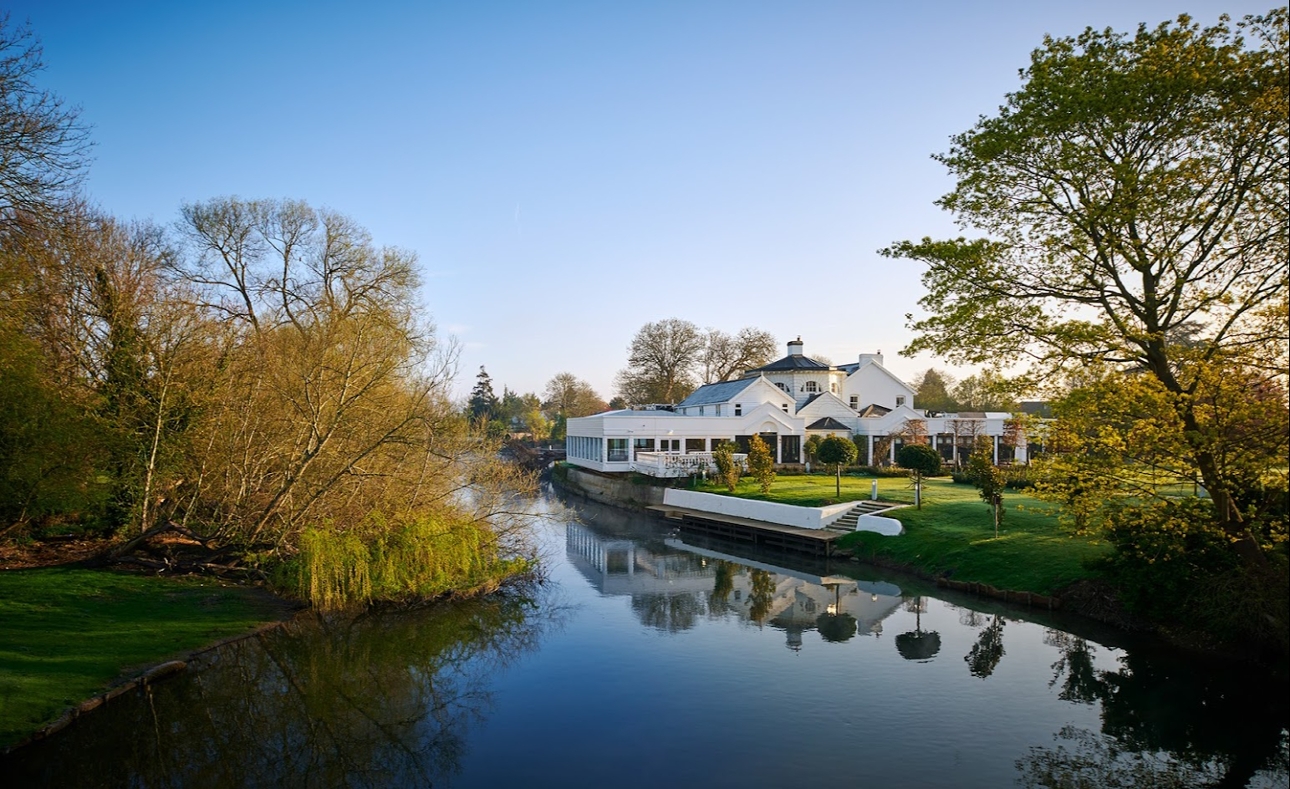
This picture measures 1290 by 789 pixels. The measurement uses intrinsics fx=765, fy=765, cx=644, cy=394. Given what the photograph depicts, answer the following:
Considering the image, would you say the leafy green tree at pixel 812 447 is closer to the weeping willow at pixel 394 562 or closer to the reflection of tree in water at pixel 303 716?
the weeping willow at pixel 394 562

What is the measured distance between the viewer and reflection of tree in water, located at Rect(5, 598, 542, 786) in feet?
27.1

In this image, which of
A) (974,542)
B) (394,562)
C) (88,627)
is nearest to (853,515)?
(974,542)

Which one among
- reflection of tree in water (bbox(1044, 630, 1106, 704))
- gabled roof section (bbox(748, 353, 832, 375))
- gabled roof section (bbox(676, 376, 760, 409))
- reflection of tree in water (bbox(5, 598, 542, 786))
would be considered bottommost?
reflection of tree in water (bbox(1044, 630, 1106, 704))

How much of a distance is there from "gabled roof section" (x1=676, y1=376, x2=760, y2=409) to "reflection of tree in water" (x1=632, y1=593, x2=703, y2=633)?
855 inches

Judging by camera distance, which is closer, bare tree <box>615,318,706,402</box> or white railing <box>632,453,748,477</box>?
white railing <box>632,453,748,477</box>

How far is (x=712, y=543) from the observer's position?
25703 millimetres

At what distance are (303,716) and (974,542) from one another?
50.2 ft

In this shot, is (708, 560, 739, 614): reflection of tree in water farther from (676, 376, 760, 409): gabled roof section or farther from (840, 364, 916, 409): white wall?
(840, 364, 916, 409): white wall

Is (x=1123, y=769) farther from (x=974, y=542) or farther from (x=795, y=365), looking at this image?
(x=795, y=365)

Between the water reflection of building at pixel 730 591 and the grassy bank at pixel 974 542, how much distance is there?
1.83 meters

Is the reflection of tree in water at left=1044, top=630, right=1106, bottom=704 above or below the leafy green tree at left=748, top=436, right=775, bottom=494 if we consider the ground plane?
below

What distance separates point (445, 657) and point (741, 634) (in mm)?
5328

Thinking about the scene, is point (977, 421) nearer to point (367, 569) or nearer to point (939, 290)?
point (939, 290)

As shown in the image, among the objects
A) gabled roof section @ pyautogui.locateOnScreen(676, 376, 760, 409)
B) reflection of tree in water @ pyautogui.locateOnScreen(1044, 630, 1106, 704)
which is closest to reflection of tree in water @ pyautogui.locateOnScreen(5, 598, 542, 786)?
reflection of tree in water @ pyautogui.locateOnScreen(1044, 630, 1106, 704)
